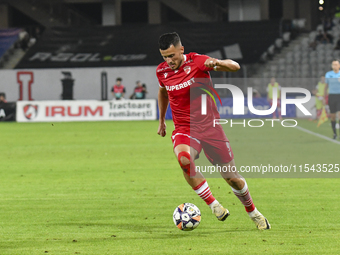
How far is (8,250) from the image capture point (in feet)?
16.1

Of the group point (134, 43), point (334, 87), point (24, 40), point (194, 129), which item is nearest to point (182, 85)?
point (194, 129)

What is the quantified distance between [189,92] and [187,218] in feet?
4.25

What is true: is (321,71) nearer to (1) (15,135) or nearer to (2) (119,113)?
(2) (119,113)

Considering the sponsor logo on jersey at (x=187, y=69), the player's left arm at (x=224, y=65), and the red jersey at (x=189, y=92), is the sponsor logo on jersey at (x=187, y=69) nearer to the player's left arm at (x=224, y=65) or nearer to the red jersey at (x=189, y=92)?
the red jersey at (x=189, y=92)

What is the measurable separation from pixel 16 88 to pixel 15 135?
16189 millimetres

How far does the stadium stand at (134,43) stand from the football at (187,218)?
2818 cm

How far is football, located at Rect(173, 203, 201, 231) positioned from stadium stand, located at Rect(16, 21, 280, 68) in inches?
1109

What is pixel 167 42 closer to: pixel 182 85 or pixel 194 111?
pixel 182 85

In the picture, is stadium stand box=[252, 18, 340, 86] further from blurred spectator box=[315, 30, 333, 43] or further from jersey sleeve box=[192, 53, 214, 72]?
jersey sleeve box=[192, 53, 214, 72]

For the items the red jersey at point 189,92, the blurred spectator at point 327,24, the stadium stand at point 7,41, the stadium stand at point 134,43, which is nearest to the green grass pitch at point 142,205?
the red jersey at point 189,92

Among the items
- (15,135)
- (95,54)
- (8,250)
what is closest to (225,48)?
(95,54)

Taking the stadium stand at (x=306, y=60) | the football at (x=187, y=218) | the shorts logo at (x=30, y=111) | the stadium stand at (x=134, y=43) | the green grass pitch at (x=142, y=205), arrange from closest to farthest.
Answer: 1. the green grass pitch at (x=142, y=205)
2. the football at (x=187, y=218)
3. the shorts logo at (x=30, y=111)
4. the stadium stand at (x=306, y=60)
5. the stadium stand at (x=134, y=43)

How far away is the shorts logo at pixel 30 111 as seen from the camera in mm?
26253

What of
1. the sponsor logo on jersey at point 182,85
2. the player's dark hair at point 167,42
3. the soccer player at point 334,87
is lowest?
the soccer player at point 334,87
